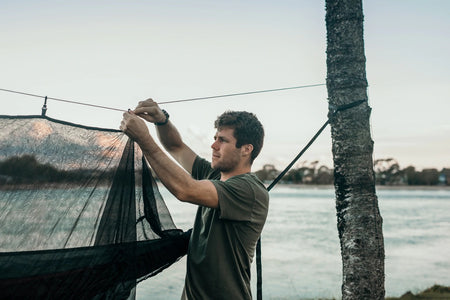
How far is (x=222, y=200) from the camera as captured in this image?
2.44 metres

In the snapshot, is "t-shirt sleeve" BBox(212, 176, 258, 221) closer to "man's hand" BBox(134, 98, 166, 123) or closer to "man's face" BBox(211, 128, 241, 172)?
"man's face" BBox(211, 128, 241, 172)

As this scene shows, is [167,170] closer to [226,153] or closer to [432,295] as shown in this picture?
[226,153]

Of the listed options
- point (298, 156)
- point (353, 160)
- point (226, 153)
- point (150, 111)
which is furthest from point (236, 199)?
point (353, 160)

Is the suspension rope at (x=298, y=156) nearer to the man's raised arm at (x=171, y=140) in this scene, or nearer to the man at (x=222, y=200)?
the man at (x=222, y=200)

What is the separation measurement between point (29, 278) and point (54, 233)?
270 mm

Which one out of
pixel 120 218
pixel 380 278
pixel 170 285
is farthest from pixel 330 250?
pixel 120 218

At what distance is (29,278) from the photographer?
2219 mm

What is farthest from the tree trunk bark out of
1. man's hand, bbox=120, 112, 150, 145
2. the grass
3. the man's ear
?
the grass

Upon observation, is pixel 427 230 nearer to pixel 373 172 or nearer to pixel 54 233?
pixel 373 172

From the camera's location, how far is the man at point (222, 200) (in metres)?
2.32

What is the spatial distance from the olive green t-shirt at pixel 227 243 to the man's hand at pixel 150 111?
0.71 metres

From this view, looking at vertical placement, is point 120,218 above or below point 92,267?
above

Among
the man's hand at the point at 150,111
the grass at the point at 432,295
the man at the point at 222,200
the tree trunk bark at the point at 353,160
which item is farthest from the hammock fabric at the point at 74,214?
the grass at the point at 432,295

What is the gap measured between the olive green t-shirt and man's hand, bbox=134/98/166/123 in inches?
28.1
